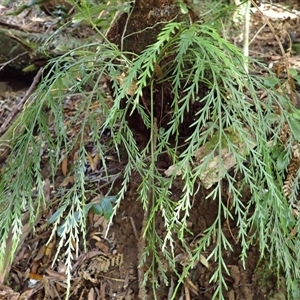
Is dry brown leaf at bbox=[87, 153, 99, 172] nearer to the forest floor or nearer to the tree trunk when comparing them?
the forest floor

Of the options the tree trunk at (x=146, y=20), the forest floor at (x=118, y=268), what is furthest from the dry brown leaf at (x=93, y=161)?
the tree trunk at (x=146, y=20)

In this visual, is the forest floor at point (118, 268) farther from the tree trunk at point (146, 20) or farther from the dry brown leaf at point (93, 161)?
the tree trunk at point (146, 20)

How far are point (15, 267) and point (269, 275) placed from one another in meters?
0.86

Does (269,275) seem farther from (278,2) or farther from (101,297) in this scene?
(278,2)

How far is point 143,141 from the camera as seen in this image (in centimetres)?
154

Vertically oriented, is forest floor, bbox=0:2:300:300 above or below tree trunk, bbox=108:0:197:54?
below

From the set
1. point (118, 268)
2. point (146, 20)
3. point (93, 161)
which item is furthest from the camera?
point (93, 161)

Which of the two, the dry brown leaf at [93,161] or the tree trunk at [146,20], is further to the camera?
the dry brown leaf at [93,161]

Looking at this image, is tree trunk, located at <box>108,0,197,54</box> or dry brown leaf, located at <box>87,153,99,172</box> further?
dry brown leaf, located at <box>87,153,99,172</box>

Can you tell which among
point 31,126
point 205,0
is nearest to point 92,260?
point 31,126

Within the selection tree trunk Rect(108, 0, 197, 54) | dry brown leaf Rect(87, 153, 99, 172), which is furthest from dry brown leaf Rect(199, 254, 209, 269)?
tree trunk Rect(108, 0, 197, 54)

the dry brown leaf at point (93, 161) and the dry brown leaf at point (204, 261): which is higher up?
the dry brown leaf at point (204, 261)

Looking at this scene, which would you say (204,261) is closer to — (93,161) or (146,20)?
(93,161)

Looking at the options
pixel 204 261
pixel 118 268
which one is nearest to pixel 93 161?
pixel 118 268
